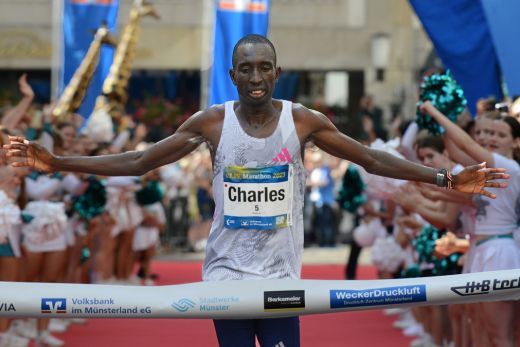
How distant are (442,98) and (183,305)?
3.33 metres

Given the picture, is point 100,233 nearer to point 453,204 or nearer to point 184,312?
point 453,204

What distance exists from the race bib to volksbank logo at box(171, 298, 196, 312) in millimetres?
352

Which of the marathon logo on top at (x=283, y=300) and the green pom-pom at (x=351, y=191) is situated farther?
the green pom-pom at (x=351, y=191)

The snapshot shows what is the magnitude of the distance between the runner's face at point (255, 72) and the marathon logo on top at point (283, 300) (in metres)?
0.79


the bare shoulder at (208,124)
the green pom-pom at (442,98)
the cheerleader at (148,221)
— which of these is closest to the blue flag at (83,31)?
the cheerleader at (148,221)

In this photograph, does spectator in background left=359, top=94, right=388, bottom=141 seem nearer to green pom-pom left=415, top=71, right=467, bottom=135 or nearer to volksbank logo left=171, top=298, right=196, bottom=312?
green pom-pom left=415, top=71, right=467, bottom=135

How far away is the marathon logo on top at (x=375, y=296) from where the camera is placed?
16.0 feet

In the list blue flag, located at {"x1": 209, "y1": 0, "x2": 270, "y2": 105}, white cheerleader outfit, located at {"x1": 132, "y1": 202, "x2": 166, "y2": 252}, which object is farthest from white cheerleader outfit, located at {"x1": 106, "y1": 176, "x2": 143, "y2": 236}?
blue flag, located at {"x1": 209, "y1": 0, "x2": 270, "y2": 105}

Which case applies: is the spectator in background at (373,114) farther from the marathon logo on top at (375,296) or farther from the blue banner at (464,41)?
the marathon logo on top at (375,296)

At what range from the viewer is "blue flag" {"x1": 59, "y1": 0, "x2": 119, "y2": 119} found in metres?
16.3

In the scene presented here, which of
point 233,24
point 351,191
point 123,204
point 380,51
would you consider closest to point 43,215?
point 351,191

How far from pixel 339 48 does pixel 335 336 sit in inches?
776

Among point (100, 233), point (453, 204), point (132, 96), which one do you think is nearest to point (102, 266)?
point (100, 233)

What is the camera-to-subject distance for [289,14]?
1168 inches
